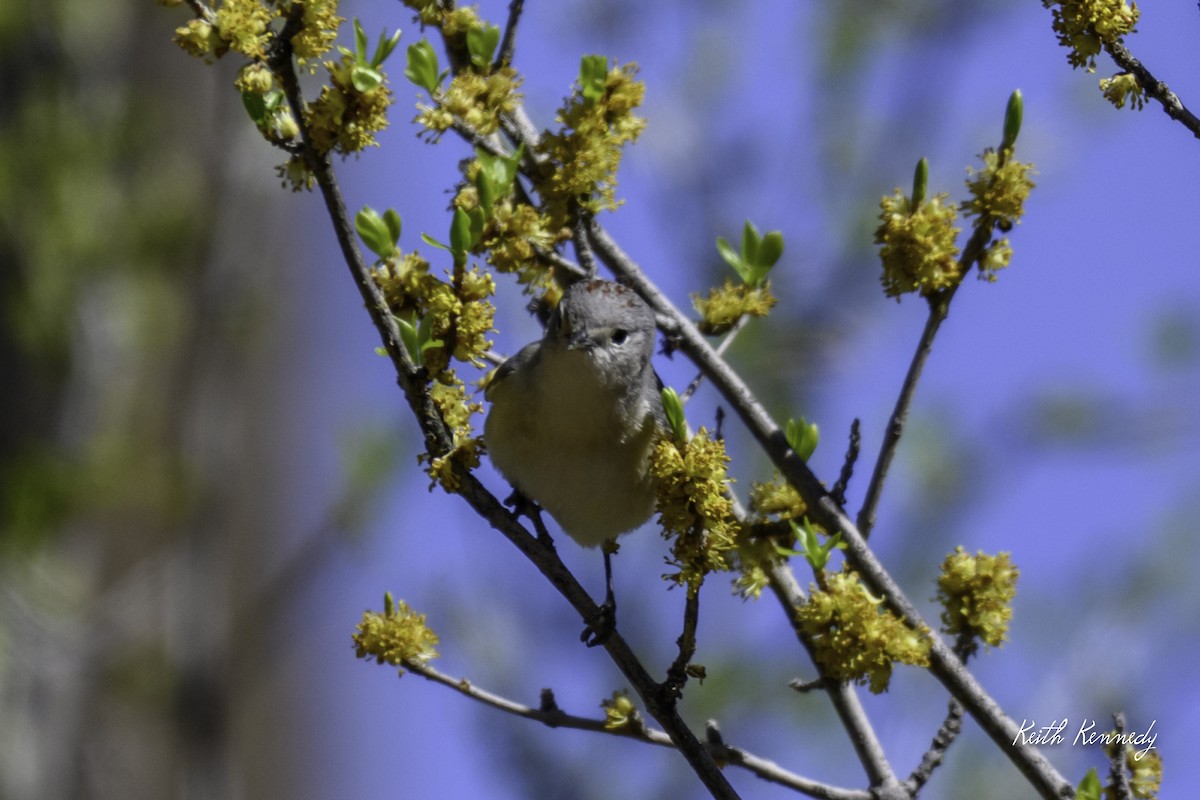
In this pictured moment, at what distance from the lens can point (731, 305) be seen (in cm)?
281

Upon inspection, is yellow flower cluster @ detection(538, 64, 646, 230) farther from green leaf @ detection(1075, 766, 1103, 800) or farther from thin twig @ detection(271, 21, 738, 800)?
green leaf @ detection(1075, 766, 1103, 800)

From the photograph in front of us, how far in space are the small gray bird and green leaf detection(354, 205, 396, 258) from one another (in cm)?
82

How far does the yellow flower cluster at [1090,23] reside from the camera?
1.86m

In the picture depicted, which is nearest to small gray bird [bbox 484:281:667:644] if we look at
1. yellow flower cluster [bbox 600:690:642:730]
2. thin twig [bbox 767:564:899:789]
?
thin twig [bbox 767:564:899:789]

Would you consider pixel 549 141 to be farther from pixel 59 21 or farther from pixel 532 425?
pixel 59 21

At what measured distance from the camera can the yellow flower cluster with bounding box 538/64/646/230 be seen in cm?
246

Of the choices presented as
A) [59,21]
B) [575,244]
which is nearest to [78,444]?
[59,21]

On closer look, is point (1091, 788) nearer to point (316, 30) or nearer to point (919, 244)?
point (919, 244)

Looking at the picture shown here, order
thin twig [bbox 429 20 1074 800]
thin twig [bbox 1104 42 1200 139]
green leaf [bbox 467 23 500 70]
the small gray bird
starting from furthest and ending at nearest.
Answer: the small gray bird → green leaf [bbox 467 23 500 70] → thin twig [bbox 429 20 1074 800] → thin twig [bbox 1104 42 1200 139]

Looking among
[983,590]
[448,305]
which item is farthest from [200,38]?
[983,590]

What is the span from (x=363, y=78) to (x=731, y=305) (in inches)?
42.0

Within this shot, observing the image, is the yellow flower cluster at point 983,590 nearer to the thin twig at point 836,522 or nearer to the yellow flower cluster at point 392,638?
the thin twig at point 836,522

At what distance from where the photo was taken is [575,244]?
2.66 metres

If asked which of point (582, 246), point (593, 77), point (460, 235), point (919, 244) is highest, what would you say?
point (593, 77)
